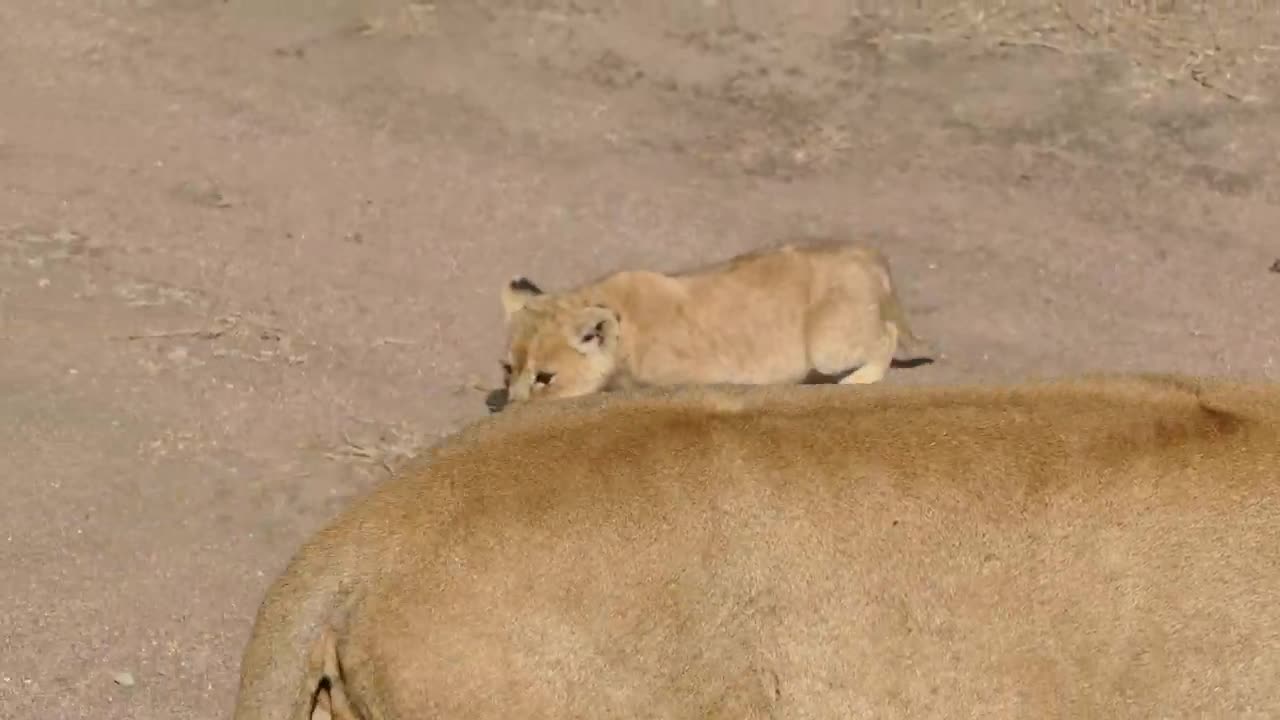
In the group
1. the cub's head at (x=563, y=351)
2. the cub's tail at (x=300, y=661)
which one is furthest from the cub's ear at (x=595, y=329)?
the cub's tail at (x=300, y=661)

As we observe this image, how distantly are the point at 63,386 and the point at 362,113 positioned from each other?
2542 millimetres

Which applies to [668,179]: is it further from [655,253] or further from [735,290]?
[735,290]

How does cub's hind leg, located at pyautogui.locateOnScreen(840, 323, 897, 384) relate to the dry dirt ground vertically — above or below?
Answer: above

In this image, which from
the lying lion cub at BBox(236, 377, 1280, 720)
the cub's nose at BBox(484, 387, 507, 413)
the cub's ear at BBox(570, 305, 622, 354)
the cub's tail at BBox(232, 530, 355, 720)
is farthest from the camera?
the cub's nose at BBox(484, 387, 507, 413)

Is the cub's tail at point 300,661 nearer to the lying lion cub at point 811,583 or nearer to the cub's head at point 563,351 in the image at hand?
the lying lion cub at point 811,583

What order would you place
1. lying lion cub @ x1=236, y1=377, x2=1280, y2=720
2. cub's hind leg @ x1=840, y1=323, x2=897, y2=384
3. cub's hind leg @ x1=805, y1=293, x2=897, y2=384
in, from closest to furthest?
lying lion cub @ x1=236, y1=377, x2=1280, y2=720, cub's hind leg @ x1=805, y1=293, x2=897, y2=384, cub's hind leg @ x1=840, y1=323, x2=897, y2=384

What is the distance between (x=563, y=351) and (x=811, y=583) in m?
2.65

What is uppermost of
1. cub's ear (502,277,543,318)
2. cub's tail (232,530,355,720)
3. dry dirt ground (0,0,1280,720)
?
cub's tail (232,530,355,720)

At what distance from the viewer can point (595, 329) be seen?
17.4 ft

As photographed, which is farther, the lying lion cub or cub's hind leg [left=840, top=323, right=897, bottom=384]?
cub's hind leg [left=840, top=323, right=897, bottom=384]

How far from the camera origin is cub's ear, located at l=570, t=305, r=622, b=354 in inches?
207

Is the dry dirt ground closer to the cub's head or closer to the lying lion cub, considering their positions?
the cub's head

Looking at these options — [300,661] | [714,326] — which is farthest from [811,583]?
[714,326]

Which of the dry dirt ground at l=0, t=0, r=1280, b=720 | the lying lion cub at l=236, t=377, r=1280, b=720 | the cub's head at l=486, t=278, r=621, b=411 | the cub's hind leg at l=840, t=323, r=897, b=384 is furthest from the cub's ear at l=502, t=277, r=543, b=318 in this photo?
the lying lion cub at l=236, t=377, r=1280, b=720
